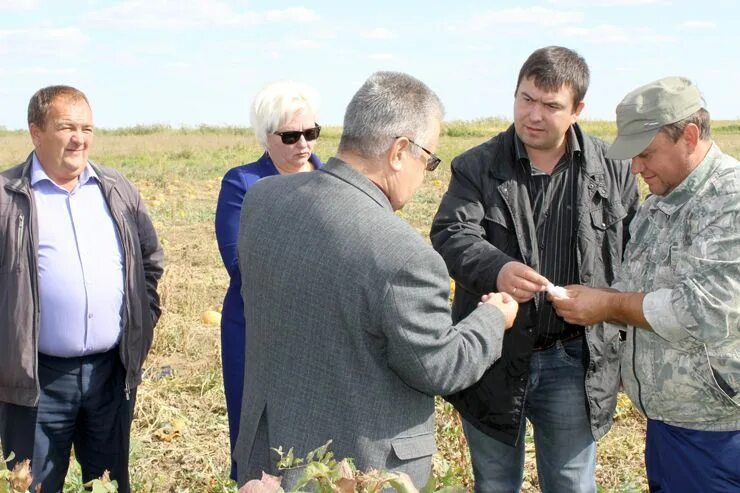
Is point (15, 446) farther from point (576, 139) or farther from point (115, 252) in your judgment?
point (576, 139)

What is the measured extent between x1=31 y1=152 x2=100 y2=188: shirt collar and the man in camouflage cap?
6.40 feet

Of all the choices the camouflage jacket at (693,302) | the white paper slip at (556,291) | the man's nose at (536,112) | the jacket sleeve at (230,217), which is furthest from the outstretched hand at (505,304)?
the jacket sleeve at (230,217)

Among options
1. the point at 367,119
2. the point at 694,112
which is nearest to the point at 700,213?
the point at 694,112

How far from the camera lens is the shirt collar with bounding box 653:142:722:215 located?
255 centimetres

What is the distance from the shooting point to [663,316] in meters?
2.49

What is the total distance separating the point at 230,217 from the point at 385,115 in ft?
4.23

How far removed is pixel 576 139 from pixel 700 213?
25.9 inches

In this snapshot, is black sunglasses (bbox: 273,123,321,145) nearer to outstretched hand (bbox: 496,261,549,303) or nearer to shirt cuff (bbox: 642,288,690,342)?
outstretched hand (bbox: 496,261,549,303)

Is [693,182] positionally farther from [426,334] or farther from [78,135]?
[78,135]

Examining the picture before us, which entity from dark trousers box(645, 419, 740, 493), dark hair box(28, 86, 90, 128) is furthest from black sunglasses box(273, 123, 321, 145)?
dark trousers box(645, 419, 740, 493)

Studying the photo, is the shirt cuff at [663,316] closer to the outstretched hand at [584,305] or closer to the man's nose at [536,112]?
the outstretched hand at [584,305]

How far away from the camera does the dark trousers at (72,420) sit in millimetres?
3223

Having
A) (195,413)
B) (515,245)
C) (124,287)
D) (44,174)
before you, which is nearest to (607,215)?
(515,245)

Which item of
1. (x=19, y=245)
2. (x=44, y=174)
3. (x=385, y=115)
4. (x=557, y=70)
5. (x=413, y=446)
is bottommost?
(x=413, y=446)
